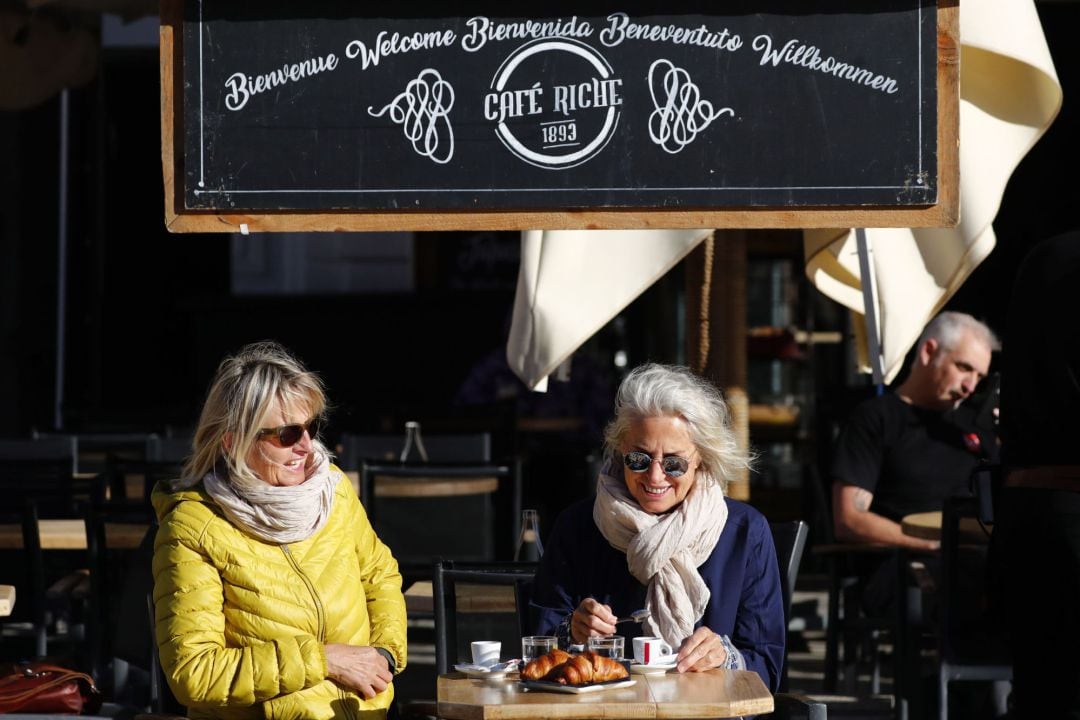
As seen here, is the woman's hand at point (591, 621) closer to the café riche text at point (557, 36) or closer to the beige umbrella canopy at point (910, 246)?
the beige umbrella canopy at point (910, 246)

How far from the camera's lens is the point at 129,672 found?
429 centimetres

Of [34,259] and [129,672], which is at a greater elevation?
[34,259]

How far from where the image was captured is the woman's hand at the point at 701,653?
339 centimetres

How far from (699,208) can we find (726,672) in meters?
1.00

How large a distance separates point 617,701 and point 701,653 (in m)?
0.45

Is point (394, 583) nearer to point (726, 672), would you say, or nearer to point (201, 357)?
point (726, 672)

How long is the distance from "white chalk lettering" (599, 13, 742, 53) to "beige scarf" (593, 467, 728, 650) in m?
1.11

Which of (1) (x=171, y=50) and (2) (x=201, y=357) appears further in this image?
(2) (x=201, y=357)

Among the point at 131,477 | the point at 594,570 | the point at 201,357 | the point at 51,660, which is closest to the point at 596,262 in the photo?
the point at 594,570

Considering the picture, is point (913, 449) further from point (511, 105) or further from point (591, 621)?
point (511, 105)

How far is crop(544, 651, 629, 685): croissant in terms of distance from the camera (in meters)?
3.12

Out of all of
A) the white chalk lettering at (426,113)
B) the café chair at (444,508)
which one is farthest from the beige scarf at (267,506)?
the café chair at (444,508)

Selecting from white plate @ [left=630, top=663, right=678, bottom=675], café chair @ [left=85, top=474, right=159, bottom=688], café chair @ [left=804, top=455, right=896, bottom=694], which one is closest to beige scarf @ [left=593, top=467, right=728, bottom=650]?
white plate @ [left=630, top=663, right=678, bottom=675]

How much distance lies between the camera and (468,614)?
12.7 feet
